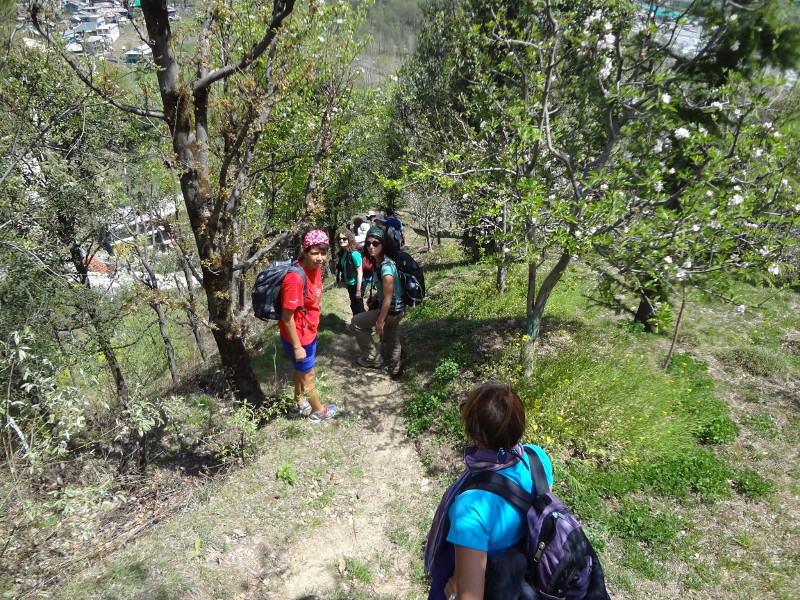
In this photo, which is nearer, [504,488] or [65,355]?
[504,488]

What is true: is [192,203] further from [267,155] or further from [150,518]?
[267,155]

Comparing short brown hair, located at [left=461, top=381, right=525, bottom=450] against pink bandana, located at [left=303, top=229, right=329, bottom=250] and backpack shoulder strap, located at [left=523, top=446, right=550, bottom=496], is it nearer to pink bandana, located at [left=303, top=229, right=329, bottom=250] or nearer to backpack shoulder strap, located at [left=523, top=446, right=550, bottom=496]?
backpack shoulder strap, located at [left=523, top=446, right=550, bottom=496]

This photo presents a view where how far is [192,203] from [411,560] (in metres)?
4.09

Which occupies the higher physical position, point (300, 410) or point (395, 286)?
point (395, 286)

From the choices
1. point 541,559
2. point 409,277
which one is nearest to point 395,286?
point 409,277

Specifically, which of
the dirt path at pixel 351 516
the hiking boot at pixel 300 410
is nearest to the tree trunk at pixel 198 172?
the hiking boot at pixel 300 410

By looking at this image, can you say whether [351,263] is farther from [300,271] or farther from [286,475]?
[286,475]

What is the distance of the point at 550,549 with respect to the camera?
73.6 inches

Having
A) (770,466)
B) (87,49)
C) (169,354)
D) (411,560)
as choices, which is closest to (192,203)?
(87,49)

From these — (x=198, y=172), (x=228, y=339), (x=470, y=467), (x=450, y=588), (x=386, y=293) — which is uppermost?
(x=198, y=172)

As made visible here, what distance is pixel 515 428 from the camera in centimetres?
194

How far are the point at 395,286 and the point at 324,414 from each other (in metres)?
1.99

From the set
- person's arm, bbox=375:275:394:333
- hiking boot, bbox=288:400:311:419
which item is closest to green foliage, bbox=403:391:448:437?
person's arm, bbox=375:275:394:333

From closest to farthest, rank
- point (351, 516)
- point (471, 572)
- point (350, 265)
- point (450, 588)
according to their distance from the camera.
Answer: point (471, 572)
point (450, 588)
point (351, 516)
point (350, 265)
